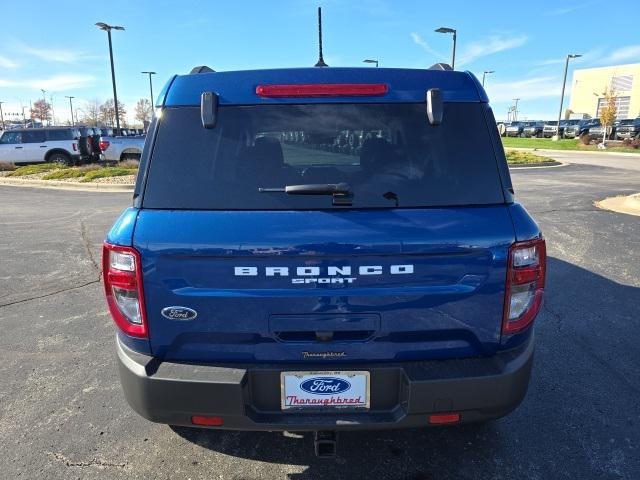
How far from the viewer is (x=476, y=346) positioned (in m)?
2.13

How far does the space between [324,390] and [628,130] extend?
41558 millimetres

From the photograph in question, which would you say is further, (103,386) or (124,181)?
(124,181)

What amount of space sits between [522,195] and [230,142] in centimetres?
1174

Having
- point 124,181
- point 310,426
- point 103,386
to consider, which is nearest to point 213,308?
point 310,426

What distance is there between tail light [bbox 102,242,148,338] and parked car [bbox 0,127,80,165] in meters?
20.6

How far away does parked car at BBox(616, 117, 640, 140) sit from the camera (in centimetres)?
3459

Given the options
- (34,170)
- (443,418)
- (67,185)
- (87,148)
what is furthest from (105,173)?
(443,418)

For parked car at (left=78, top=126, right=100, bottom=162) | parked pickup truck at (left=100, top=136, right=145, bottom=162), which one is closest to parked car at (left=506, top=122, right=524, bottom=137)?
parked pickup truck at (left=100, top=136, right=145, bottom=162)

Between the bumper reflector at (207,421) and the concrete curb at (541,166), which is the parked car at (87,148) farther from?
the bumper reflector at (207,421)

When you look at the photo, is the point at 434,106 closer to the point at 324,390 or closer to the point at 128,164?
the point at 324,390

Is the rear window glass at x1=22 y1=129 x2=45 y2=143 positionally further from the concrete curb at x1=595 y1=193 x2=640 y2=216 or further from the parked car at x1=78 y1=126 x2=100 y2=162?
the concrete curb at x1=595 y1=193 x2=640 y2=216

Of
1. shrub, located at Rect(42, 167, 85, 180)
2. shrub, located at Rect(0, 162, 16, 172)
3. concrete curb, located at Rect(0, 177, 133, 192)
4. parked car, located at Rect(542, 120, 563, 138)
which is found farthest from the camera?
parked car, located at Rect(542, 120, 563, 138)

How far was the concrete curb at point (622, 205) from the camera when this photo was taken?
10.1m

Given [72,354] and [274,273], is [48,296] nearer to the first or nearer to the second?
[72,354]
